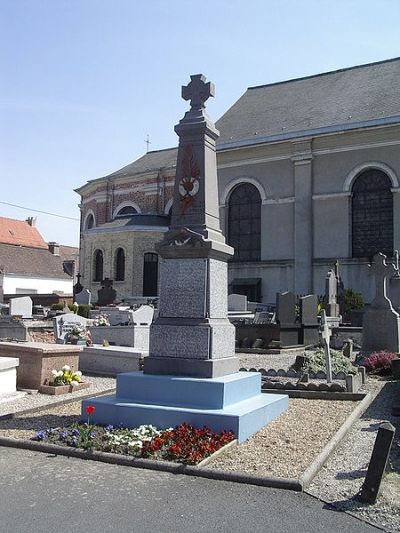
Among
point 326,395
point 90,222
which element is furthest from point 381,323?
point 90,222

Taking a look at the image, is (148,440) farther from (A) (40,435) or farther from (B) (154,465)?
(A) (40,435)

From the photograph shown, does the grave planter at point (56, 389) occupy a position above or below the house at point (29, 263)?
below

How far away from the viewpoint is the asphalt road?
12.1 ft

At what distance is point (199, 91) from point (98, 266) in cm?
2705

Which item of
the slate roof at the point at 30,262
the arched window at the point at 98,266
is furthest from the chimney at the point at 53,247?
the arched window at the point at 98,266

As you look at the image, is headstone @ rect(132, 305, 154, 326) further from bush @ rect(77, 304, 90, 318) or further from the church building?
the church building

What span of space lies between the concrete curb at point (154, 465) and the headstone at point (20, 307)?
16.7 meters

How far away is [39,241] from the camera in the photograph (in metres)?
52.4

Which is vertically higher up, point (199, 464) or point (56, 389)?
point (56, 389)

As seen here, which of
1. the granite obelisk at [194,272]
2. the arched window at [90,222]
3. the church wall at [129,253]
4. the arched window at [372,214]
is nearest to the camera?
the granite obelisk at [194,272]

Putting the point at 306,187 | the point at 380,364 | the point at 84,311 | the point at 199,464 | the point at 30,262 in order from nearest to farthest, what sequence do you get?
the point at 199,464 < the point at 380,364 < the point at 84,311 < the point at 306,187 < the point at 30,262

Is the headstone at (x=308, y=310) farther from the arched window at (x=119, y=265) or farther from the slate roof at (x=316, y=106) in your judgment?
the arched window at (x=119, y=265)

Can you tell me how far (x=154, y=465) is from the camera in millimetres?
4883

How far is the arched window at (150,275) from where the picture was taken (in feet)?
103
